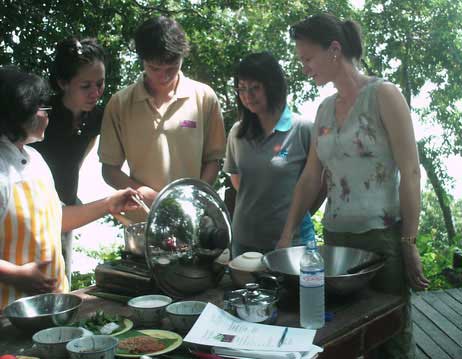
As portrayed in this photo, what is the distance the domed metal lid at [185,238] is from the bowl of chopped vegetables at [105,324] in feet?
0.69

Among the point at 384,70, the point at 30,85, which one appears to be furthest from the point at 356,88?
the point at 384,70

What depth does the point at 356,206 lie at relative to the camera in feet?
6.91

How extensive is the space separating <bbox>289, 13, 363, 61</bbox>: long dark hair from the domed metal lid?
2.51ft

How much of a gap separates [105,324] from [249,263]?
0.56 meters

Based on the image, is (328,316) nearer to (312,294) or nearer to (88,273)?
(312,294)

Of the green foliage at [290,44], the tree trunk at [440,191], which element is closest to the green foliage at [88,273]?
the green foliage at [290,44]

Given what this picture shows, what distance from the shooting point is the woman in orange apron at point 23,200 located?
186 centimetres

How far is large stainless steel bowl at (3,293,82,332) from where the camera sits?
1.64 m

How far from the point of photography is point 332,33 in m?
2.20

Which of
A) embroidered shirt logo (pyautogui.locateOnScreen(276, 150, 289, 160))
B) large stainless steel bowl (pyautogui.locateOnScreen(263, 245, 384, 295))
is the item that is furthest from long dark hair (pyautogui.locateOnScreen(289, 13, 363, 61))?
large stainless steel bowl (pyautogui.locateOnScreen(263, 245, 384, 295))

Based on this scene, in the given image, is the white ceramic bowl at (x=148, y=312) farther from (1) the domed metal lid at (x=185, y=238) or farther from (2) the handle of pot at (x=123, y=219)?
(2) the handle of pot at (x=123, y=219)

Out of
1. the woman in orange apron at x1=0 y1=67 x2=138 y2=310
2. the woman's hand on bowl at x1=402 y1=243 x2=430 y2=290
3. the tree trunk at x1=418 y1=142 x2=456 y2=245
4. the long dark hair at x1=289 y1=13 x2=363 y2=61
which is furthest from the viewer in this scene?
the tree trunk at x1=418 y1=142 x2=456 y2=245

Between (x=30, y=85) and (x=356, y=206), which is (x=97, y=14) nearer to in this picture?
(x=30, y=85)

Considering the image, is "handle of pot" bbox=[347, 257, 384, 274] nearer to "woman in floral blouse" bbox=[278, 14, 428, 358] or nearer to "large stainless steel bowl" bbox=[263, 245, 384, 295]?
"large stainless steel bowl" bbox=[263, 245, 384, 295]
